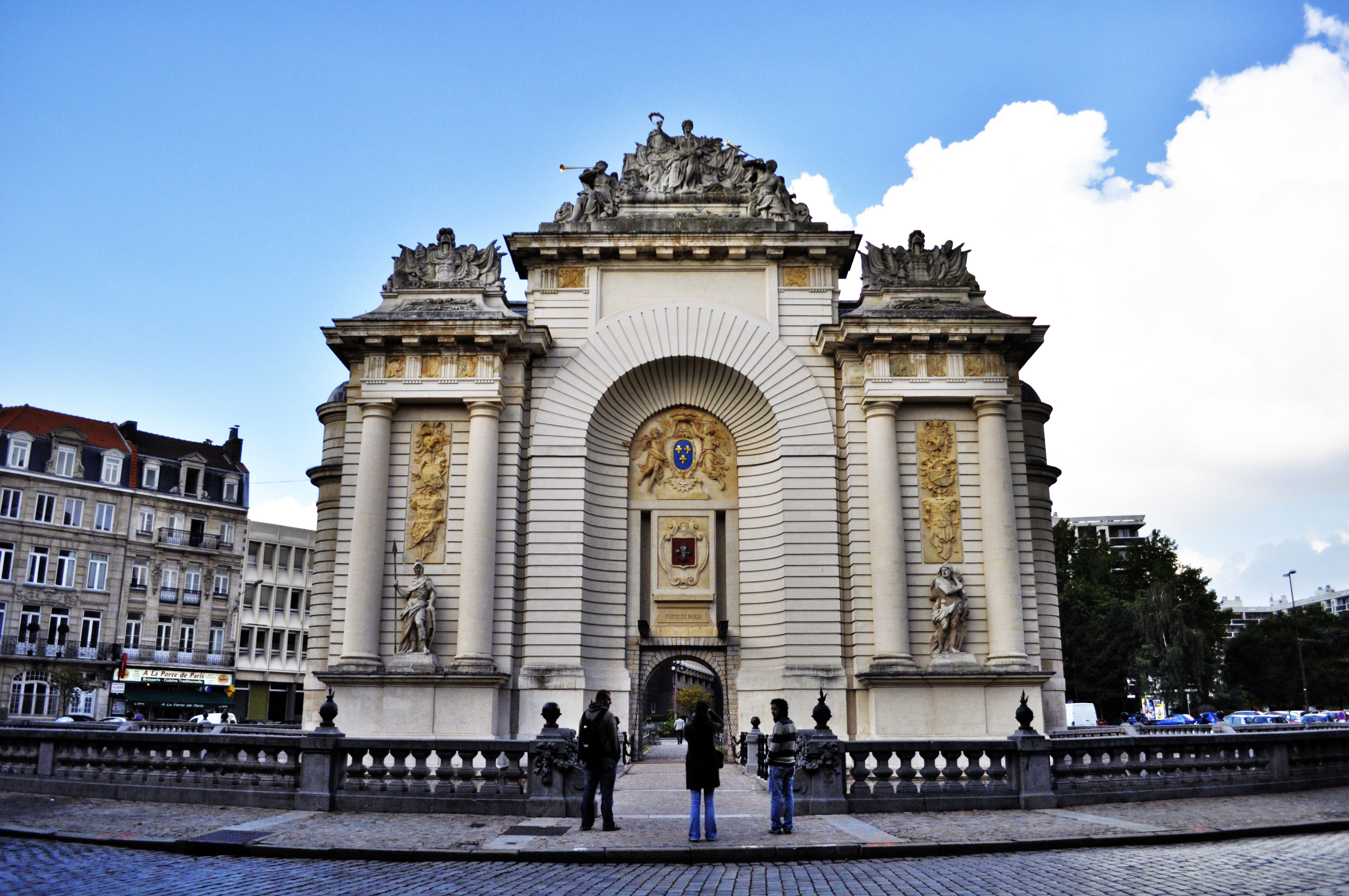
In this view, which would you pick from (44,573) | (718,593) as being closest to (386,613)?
(718,593)

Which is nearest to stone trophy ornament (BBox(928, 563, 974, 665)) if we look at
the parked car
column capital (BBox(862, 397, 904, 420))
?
column capital (BBox(862, 397, 904, 420))

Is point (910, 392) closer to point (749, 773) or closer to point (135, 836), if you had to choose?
point (749, 773)

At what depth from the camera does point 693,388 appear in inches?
1273

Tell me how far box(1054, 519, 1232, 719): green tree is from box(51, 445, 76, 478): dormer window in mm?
52325

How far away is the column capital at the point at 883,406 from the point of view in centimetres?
2941

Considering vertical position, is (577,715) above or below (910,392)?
below

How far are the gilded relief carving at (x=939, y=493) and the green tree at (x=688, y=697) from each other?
6590 centimetres

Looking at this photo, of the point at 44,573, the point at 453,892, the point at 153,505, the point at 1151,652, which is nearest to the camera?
the point at 453,892

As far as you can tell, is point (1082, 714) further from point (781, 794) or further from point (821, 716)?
point (781, 794)

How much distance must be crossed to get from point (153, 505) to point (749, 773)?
4080 cm

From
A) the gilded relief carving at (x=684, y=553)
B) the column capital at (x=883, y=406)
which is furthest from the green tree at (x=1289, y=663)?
the gilded relief carving at (x=684, y=553)

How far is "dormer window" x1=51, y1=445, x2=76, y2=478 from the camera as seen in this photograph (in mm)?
50938

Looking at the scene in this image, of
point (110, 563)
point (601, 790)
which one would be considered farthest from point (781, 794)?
point (110, 563)

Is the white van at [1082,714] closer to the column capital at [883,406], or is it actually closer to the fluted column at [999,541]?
the fluted column at [999,541]
